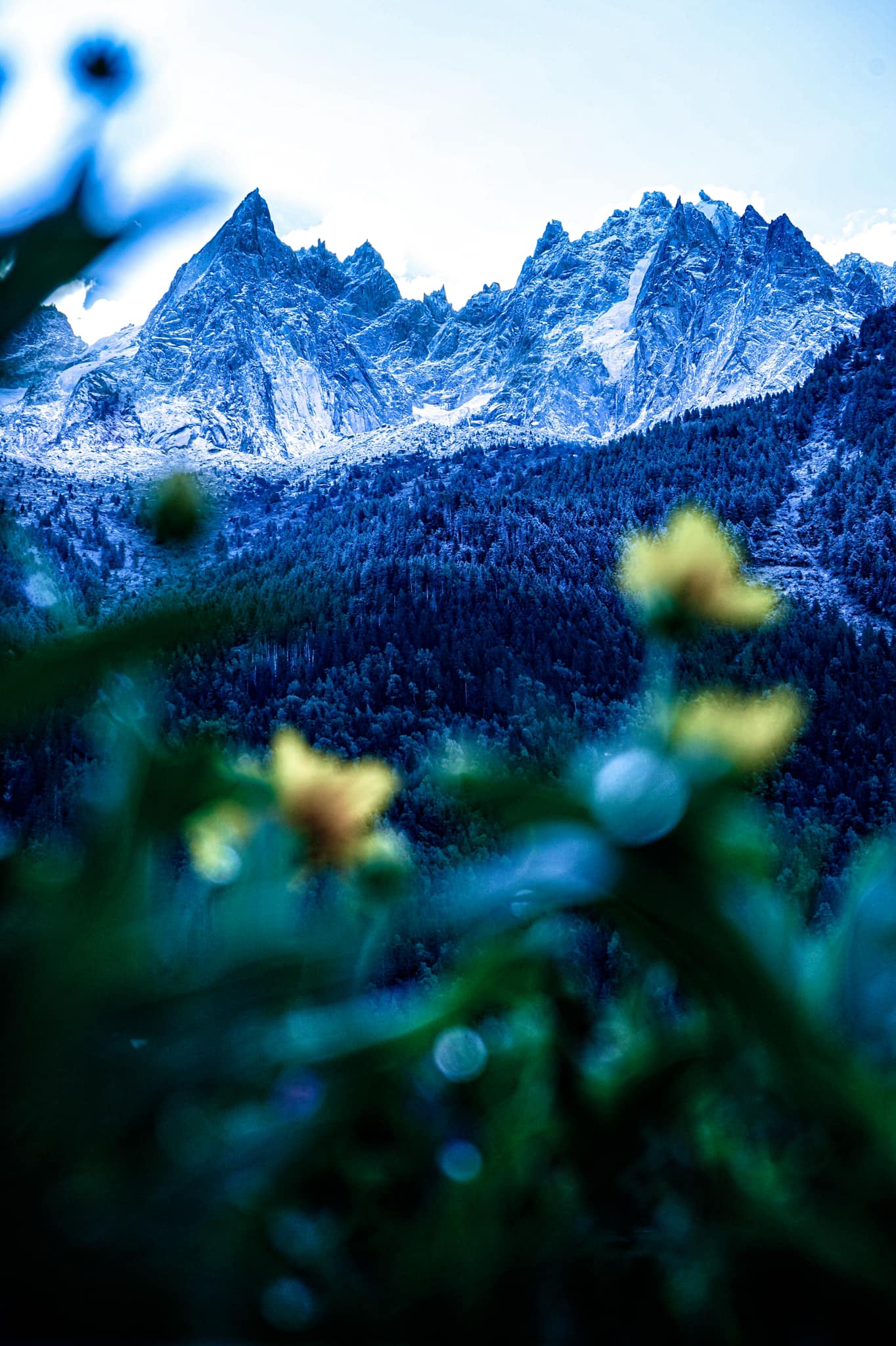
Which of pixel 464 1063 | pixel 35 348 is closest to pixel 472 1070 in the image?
pixel 464 1063

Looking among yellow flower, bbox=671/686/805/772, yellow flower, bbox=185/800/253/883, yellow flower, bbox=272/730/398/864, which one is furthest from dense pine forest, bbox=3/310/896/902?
yellow flower, bbox=671/686/805/772

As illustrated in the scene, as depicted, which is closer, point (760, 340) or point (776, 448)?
point (776, 448)

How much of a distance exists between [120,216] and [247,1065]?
64cm

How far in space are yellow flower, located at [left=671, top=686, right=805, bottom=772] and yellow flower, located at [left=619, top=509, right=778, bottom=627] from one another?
0.55 feet

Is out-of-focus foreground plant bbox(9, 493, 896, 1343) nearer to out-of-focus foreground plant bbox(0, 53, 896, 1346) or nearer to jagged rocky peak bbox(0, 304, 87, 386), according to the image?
out-of-focus foreground plant bbox(0, 53, 896, 1346)

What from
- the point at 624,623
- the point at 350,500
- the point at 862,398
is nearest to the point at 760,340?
the point at 862,398

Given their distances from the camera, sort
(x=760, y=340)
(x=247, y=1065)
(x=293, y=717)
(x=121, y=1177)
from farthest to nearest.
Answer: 1. (x=760, y=340)
2. (x=293, y=717)
3. (x=247, y=1065)
4. (x=121, y=1177)

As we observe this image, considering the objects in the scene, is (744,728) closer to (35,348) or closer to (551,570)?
(35,348)

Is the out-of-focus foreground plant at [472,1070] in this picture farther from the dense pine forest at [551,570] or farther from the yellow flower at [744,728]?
the dense pine forest at [551,570]

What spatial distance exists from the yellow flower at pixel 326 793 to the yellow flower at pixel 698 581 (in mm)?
320

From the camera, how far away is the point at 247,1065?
Result: 706 mm

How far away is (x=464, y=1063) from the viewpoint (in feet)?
2.66

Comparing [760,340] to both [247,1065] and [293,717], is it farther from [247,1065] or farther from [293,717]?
[247,1065]

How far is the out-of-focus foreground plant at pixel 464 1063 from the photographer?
0.56 meters
